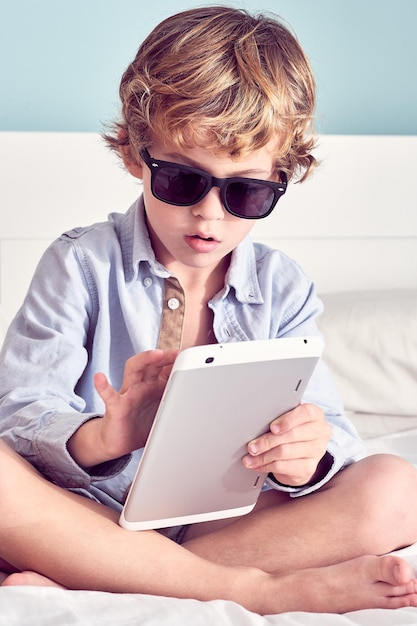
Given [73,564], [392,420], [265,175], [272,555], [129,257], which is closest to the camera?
[73,564]

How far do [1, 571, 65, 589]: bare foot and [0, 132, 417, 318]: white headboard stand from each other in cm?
105

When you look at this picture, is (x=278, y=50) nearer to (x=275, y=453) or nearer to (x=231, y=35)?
(x=231, y=35)

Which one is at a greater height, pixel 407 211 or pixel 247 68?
pixel 247 68

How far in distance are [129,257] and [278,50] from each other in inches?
13.8

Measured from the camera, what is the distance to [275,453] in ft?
3.84

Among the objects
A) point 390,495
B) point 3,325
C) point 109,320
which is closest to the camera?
point 390,495

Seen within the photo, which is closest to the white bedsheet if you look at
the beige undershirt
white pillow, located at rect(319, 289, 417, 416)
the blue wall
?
the beige undershirt

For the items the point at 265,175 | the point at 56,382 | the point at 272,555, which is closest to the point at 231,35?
the point at 265,175

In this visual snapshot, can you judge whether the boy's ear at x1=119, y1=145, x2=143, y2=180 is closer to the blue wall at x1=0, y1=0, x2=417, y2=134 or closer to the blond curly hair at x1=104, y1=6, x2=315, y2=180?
the blond curly hair at x1=104, y1=6, x2=315, y2=180

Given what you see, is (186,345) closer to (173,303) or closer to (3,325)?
(173,303)

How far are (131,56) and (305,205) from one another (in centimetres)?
51

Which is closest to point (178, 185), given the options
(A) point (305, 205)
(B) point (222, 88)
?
(B) point (222, 88)

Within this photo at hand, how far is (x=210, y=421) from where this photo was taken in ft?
3.68

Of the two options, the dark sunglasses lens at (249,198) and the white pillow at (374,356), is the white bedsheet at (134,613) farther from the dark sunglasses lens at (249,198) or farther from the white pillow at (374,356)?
the white pillow at (374,356)
